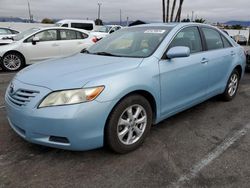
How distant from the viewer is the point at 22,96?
2969mm

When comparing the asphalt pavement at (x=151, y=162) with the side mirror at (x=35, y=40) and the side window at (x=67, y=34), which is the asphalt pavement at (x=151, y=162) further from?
the side window at (x=67, y=34)

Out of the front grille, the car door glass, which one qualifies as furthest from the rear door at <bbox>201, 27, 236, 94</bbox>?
the car door glass

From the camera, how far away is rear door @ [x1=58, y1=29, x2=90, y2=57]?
984cm

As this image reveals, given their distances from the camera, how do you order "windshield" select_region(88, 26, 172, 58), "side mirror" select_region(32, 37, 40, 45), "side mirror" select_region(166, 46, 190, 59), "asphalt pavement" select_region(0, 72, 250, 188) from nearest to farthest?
"asphalt pavement" select_region(0, 72, 250, 188) < "side mirror" select_region(166, 46, 190, 59) < "windshield" select_region(88, 26, 172, 58) < "side mirror" select_region(32, 37, 40, 45)

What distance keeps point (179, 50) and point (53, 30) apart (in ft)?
23.0

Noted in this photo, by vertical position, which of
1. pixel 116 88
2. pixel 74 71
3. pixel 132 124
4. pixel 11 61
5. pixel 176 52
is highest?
pixel 176 52

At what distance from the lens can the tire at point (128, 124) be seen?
2.98m

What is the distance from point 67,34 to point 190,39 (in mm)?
6653

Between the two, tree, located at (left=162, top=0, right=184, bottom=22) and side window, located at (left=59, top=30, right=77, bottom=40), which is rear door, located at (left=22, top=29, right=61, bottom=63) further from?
tree, located at (left=162, top=0, right=184, bottom=22)

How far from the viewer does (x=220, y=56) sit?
4688 mm

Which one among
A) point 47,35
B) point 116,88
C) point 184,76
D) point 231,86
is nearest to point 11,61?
point 47,35

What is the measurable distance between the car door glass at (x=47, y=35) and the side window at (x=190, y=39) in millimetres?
6390

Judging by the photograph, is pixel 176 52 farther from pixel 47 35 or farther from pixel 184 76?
pixel 47 35

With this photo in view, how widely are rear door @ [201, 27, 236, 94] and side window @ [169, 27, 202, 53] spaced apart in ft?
0.68
